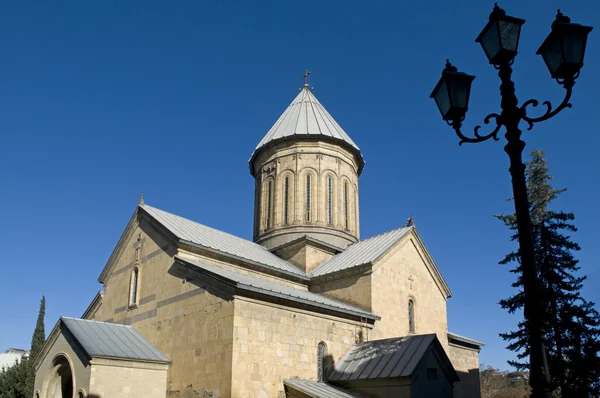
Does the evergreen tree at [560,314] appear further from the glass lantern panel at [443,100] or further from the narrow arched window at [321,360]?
the glass lantern panel at [443,100]

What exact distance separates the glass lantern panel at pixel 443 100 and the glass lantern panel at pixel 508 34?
0.64 m

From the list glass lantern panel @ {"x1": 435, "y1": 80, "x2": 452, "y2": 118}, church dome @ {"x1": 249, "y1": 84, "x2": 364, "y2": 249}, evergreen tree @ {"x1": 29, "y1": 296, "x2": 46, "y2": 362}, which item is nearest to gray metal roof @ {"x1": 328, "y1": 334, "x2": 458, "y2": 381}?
church dome @ {"x1": 249, "y1": 84, "x2": 364, "y2": 249}

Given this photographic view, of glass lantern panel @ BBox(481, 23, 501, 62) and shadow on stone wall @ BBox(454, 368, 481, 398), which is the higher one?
glass lantern panel @ BBox(481, 23, 501, 62)

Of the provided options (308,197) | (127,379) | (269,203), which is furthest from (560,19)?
(269,203)

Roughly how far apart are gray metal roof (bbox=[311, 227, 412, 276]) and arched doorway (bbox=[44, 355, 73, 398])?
7533 mm

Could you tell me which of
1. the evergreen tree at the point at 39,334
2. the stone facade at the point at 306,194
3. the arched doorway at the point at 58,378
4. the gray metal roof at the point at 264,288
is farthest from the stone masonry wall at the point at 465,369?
the evergreen tree at the point at 39,334

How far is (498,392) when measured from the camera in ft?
114

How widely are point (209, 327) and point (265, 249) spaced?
21.7 ft

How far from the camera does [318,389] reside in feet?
38.6

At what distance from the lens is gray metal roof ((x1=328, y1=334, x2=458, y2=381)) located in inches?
466

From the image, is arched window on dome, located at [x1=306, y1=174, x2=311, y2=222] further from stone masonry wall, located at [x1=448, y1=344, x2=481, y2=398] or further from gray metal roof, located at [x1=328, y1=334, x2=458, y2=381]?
stone masonry wall, located at [x1=448, y1=344, x2=481, y2=398]

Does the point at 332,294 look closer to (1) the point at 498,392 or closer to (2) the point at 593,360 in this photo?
(2) the point at 593,360

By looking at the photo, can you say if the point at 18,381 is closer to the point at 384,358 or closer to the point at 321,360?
the point at 321,360

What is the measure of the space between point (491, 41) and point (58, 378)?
13.0m
